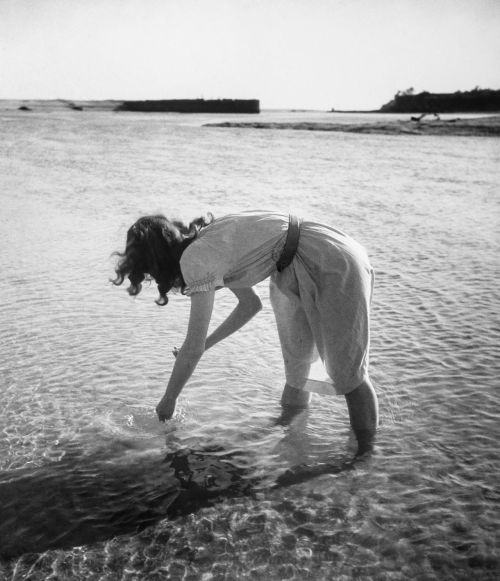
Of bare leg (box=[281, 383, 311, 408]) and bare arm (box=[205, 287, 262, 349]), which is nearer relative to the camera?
bare arm (box=[205, 287, 262, 349])

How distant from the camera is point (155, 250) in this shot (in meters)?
2.51

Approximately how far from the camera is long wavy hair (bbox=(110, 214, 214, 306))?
2.50 metres

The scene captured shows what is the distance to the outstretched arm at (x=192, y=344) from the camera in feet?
8.30

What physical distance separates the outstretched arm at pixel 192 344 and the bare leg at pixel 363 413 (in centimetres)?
76

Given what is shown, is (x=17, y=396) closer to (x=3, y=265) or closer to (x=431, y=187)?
(x=3, y=265)

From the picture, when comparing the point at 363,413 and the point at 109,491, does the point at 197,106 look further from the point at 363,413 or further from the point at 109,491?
the point at 109,491

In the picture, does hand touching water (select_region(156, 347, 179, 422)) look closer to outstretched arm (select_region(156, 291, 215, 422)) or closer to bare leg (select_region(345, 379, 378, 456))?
outstretched arm (select_region(156, 291, 215, 422))

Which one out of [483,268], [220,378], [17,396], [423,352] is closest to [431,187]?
[483,268]

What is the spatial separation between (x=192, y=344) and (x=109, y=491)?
0.80 meters

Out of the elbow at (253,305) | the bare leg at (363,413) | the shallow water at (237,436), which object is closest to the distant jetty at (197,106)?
the shallow water at (237,436)

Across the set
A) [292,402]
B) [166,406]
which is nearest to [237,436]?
[292,402]

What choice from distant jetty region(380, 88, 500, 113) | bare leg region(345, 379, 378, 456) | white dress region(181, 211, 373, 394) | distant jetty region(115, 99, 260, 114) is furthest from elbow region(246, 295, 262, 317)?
distant jetty region(115, 99, 260, 114)

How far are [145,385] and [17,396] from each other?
733mm

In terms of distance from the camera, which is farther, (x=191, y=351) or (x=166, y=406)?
(x=166, y=406)
